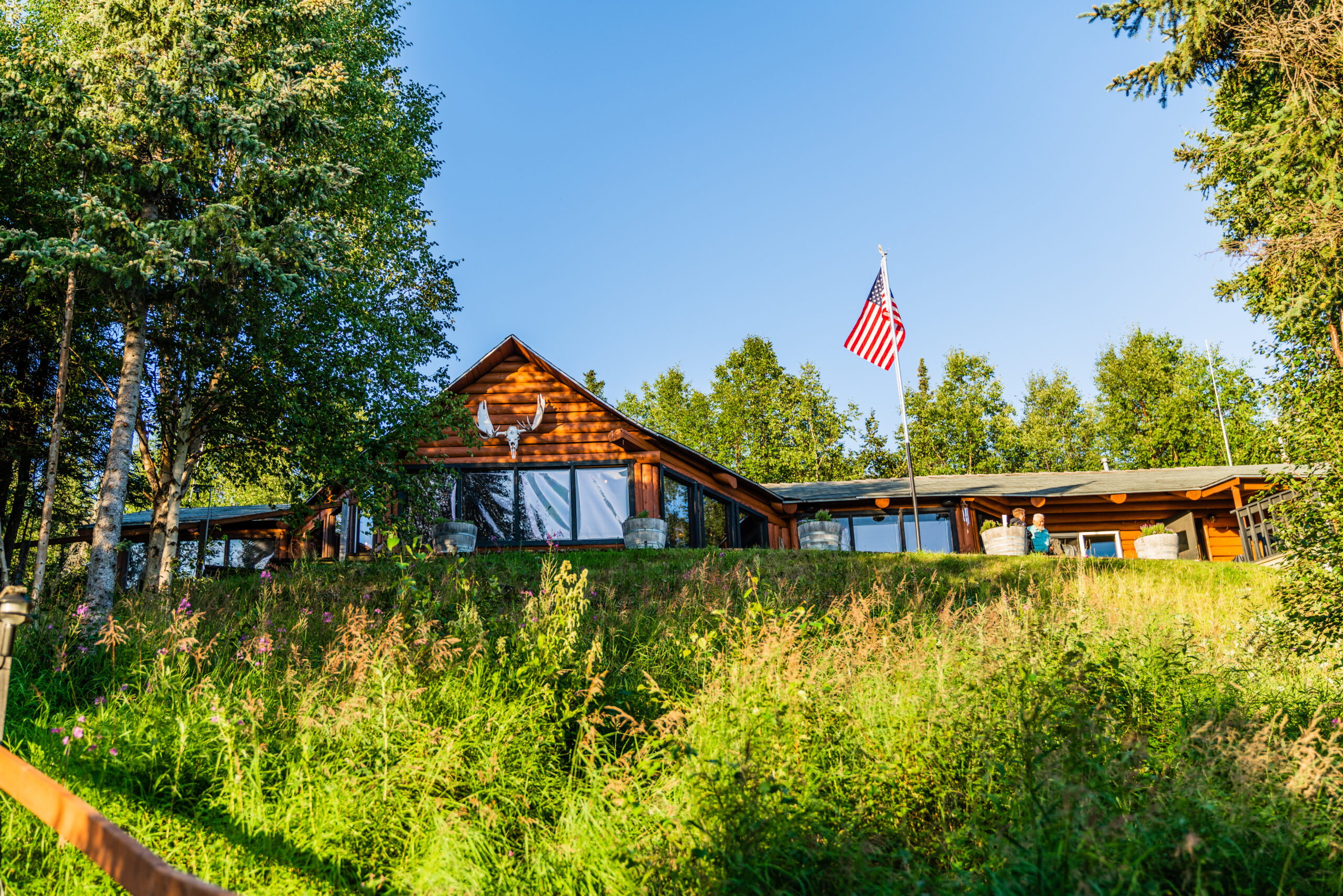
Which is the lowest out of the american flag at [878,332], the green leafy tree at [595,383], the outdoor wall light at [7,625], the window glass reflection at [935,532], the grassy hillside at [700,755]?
the grassy hillside at [700,755]

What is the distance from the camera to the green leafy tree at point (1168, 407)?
1310 inches

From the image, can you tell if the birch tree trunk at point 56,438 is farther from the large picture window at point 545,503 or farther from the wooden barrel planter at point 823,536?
the wooden barrel planter at point 823,536

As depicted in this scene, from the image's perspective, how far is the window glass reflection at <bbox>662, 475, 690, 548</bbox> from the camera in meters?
17.2

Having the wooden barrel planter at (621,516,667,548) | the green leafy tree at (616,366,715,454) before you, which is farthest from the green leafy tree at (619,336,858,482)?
the wooden barrel planter at (621,516,667,548)

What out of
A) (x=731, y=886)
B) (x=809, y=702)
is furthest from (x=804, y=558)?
(x=731, y=886)

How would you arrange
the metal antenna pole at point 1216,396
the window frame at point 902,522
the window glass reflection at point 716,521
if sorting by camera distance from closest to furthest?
the window glass reflection at point 716,521
the window frame at point 902,522
the metal antenna pole at point 1216,396

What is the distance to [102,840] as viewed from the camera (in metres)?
2.17

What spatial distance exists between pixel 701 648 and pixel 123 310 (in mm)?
8877

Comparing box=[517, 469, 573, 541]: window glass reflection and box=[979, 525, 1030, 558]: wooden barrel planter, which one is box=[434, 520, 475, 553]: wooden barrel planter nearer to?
box=[517, 469, 573, 541]: window glass reflection

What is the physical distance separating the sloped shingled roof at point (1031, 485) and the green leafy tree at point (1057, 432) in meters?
13.2

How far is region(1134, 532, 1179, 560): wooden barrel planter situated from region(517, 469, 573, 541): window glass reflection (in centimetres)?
1180

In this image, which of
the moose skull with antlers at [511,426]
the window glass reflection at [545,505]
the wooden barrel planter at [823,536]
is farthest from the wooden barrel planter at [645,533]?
the wooden barrel planter at [823,536]

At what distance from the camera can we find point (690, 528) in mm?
18047

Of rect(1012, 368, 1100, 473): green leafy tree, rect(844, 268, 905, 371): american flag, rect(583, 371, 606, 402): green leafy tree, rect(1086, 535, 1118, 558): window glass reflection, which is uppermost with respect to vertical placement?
rect(583, 371, 606, 402): green leafy tree
